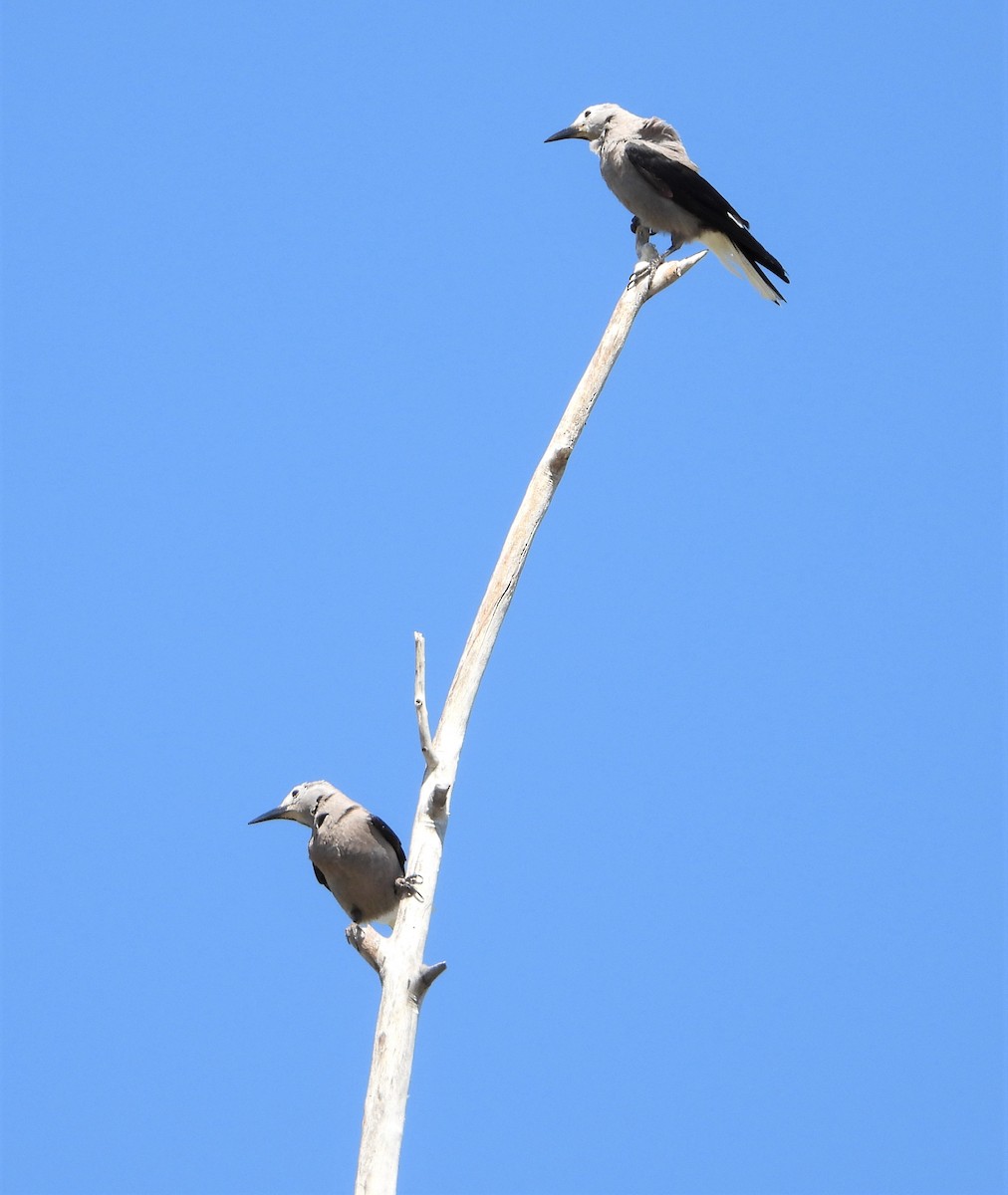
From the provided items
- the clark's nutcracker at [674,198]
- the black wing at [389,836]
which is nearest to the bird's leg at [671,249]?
the clark's nutcracker at [674,198]

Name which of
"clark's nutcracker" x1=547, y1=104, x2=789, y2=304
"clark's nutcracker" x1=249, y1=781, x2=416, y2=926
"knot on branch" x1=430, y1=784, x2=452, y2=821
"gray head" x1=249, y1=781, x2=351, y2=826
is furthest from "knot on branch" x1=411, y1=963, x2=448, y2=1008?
"clark's nutcracker" x1=547, y1=104, x2=789, y2=304

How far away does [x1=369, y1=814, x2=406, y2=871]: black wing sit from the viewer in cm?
535

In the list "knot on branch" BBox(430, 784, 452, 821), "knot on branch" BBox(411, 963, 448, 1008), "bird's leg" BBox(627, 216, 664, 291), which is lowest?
"knot on branch" BBox(411, 963, 448, 1008)

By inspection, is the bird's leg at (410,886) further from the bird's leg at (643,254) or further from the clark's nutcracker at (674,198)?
the clark's nutcracker at (674,198)

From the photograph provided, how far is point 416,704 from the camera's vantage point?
14.4 feet

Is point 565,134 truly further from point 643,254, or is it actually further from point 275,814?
point 275,814

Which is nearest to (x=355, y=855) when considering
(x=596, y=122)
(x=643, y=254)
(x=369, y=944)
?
(x=369, y=944)

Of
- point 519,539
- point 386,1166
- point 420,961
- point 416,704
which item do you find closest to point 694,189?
point 519,539

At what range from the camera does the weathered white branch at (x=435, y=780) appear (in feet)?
13.2

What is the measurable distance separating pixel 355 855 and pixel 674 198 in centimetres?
274

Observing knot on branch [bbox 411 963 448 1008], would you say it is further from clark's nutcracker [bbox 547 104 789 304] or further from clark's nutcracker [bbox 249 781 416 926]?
clark's nutcracker [bbox 547 104 789 304]

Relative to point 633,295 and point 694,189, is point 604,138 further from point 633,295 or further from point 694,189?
point 633,295

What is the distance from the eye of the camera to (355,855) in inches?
209

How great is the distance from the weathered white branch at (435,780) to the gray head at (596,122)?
3.60ft
